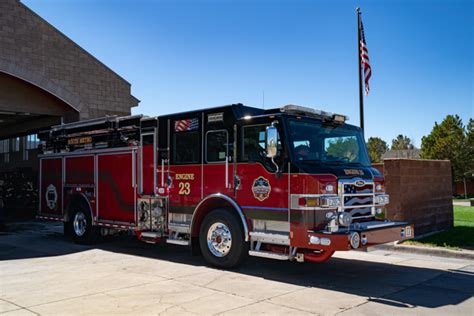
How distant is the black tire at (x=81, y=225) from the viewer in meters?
11.4

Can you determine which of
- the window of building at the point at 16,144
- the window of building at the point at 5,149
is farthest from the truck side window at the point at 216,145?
the window of building at the point at 5,149

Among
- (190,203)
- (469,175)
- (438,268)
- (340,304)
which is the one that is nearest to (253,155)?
(190,203)

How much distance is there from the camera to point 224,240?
8.26 meters

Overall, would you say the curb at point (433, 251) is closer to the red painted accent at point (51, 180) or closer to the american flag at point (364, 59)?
the american flag at point (364, 59)

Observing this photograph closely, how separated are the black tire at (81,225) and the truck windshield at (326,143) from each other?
6026mm

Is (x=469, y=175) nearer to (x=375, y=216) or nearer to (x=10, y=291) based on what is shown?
(x=375, y=216)

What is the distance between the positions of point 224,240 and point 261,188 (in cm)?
122

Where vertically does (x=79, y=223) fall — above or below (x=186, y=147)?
below

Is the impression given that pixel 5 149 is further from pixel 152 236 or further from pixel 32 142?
pixel 152 236

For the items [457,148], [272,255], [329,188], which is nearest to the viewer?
[329,188]

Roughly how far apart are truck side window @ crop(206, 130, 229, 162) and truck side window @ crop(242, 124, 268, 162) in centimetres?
43

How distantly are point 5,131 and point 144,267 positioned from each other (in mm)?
22139

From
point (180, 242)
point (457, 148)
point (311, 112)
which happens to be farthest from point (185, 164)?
point (457, 148)

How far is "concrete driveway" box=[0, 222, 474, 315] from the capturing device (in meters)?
5.89
